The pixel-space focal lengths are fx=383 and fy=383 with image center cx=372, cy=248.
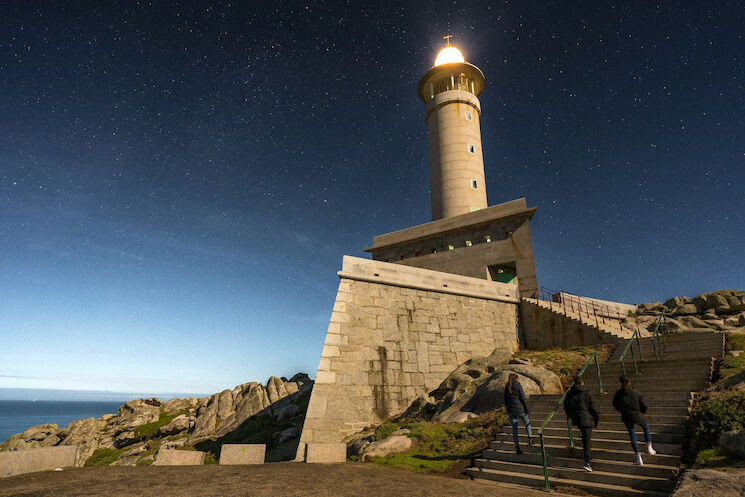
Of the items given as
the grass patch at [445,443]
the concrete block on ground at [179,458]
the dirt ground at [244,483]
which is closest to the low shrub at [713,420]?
the dirt ground at [244,483]

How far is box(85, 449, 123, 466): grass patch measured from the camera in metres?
23.0

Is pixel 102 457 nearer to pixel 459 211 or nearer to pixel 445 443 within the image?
pixel 445 443

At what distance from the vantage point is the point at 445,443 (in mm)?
9852

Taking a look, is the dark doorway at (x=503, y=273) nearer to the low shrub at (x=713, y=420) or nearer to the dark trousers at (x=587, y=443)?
the low shrub at (x=713, y=420)

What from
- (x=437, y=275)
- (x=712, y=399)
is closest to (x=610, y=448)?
(x=712, y=399)

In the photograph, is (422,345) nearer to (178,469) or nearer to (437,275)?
(437,275)

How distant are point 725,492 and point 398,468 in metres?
5.73

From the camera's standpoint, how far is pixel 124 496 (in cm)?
585

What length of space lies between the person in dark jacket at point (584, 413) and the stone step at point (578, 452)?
0.34 metres

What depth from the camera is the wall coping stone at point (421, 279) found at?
1596cm

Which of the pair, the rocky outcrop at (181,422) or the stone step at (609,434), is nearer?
the stone step at (609,434)

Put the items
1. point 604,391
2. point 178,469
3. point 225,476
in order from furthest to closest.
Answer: point 604,391 < point 178,469 < point 225,476

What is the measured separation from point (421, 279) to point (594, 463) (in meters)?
10.9

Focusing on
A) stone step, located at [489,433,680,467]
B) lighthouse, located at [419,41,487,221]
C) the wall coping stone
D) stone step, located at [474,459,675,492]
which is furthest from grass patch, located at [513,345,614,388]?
lighthouse, located at [419,41,487,221]
